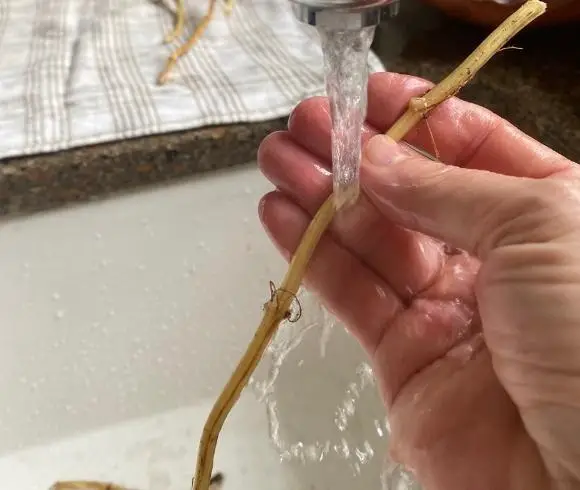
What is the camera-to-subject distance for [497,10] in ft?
1.93

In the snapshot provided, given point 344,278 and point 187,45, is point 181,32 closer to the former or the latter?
point 187,45

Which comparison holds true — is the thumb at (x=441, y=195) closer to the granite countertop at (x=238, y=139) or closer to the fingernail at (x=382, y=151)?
the fingernail at (x=382, y=151)

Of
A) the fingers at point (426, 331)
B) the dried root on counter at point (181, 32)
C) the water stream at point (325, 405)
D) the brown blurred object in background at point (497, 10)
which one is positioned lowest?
the water stream at point (325, 405)

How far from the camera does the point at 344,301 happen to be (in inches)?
17.6

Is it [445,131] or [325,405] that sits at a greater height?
[445,131]

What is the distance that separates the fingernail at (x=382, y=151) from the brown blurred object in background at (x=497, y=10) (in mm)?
258

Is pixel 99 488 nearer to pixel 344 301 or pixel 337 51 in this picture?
pixel 344 301

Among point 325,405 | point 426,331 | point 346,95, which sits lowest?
point 325,405

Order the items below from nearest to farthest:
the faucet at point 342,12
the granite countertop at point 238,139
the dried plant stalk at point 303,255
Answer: the faucet at point 342,12 < the dried plant stalk at point 303,255 < the granite countertop at point 238,139

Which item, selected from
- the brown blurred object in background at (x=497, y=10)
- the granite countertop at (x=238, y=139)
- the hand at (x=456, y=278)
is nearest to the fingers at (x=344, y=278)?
the hand at (x=456, y=278)

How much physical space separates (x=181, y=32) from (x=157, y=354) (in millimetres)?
272

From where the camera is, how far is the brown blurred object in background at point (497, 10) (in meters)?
0.58

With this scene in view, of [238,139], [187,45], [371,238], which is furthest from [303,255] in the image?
[187,45]

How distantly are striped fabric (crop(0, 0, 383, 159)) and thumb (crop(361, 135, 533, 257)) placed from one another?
20cm
